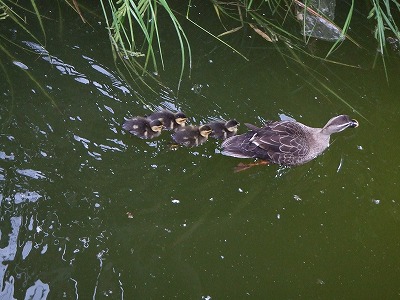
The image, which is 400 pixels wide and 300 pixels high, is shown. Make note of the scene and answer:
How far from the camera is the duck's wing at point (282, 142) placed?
4086 mm

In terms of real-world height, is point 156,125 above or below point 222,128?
above

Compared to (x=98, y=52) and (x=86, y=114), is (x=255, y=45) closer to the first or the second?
(x=98, y=52)

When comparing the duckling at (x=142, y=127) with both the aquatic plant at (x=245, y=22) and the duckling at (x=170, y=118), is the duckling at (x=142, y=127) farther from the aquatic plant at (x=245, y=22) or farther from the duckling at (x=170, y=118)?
the aquatic plant at (x=245, y=22)

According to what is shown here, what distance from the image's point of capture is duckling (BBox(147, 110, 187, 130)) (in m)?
3.95

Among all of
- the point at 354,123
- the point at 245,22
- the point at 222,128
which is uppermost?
the point at 245,22

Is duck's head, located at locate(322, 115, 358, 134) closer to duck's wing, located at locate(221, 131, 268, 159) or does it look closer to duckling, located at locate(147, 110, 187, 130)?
duck's wing, located at locate(221, 131, 268, 159)

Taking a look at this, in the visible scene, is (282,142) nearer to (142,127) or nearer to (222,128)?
(222,128)

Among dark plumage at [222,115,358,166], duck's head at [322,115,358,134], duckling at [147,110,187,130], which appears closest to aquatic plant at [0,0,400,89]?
duckling at [147,110,187,130]

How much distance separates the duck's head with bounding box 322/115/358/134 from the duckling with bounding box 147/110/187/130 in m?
0.92

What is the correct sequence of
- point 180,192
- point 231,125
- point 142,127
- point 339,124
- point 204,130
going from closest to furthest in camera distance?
point 180,192 < point 142,127 < point 204,130 < point 231,125 < point 339,124

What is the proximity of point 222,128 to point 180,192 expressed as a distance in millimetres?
551

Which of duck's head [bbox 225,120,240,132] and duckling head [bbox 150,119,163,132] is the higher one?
duckling head [bbox 150,119,163,132]

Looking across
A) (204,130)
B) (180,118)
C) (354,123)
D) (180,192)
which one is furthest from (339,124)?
(180,192)

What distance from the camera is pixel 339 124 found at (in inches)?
167
